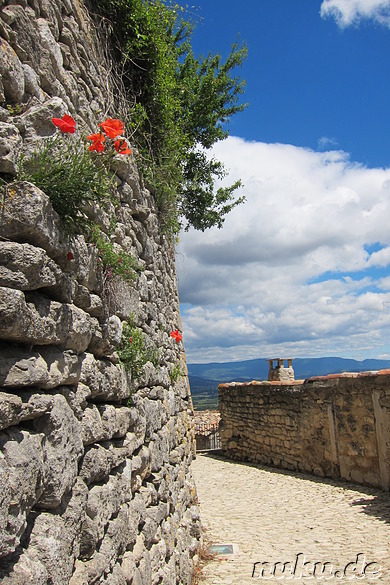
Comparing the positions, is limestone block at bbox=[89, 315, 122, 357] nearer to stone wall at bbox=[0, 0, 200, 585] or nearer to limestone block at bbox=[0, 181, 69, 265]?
stone wall at bbox=[0, 0, 200, 585]

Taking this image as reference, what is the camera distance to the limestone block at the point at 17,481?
1387 mm

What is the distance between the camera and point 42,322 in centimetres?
177

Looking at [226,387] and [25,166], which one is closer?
[25,166]

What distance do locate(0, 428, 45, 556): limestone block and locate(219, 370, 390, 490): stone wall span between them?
761cm

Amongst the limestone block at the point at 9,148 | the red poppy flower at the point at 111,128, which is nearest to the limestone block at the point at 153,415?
the red poppy flower at the point at 111,128

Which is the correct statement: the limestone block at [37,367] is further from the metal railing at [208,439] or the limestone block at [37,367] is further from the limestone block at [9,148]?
the metal railing at [208,439]

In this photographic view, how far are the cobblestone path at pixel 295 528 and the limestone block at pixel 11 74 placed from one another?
445cm

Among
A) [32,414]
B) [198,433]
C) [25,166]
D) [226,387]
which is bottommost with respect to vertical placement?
[198,433]

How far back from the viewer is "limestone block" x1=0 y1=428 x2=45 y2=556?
4.55 ft

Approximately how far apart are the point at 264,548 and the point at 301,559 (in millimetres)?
553

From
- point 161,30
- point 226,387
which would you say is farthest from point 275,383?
point 161,30

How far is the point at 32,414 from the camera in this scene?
1.64 meters

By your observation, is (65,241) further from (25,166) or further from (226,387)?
(226,387)

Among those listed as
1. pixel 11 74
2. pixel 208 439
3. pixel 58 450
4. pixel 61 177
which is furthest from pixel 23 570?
pixel 208 439
